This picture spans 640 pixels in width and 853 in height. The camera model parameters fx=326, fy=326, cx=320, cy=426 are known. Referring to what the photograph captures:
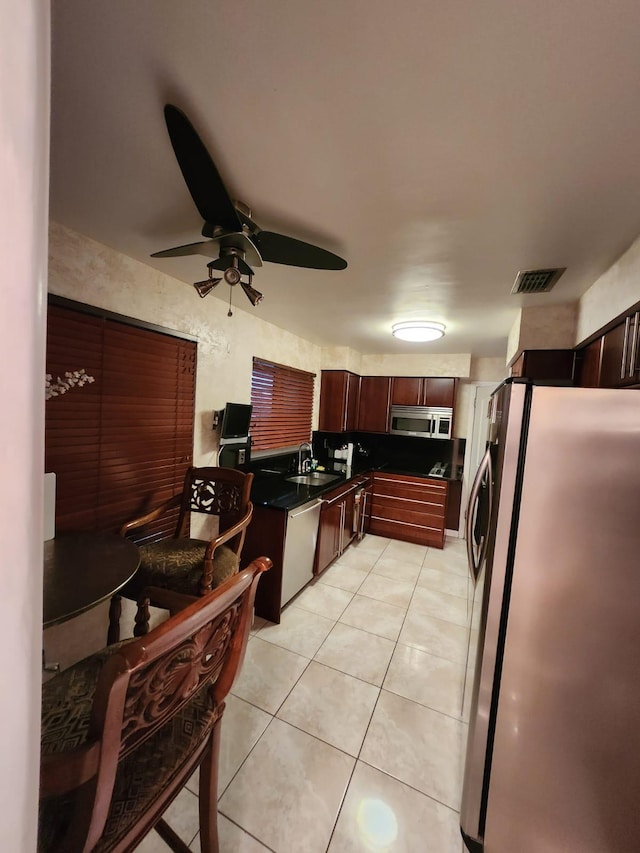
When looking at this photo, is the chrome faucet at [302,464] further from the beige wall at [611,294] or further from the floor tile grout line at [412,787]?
the beige wall at [611,294]

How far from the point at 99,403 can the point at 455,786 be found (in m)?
2.38

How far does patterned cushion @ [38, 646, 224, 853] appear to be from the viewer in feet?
2.41

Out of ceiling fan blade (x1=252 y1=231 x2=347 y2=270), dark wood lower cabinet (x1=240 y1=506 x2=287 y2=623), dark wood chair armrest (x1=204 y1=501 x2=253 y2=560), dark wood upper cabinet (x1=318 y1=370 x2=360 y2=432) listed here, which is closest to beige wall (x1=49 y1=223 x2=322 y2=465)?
dark wood lower cabinet (x1=240 y1=506 x2=287 y2=623)

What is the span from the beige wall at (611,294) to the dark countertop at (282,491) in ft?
6.67

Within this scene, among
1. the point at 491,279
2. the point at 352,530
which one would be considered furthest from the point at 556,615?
the point at 352,530

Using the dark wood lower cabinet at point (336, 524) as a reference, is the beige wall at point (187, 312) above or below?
above

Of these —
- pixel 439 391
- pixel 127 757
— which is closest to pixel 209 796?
pixel 127 757

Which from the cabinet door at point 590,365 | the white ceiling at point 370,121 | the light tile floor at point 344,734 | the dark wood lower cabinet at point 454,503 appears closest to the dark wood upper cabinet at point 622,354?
the cabinet door at point 590,365

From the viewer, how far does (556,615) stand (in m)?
1.06

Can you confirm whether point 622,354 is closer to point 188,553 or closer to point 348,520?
point 188,553

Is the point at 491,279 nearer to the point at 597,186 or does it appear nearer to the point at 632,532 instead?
the point at 597,186

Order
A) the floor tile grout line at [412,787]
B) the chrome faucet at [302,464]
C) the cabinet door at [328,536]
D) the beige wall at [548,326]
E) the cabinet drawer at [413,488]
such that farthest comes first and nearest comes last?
the cabinet drawer at [413,488], the chrome faucet at [302,464], the cabinet door at [328,536], the beige wall at [548,326], the floor tile grout line at [412,787]

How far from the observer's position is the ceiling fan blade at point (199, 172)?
2.59 feet

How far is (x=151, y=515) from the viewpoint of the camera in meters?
1.83
